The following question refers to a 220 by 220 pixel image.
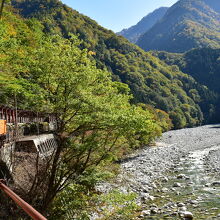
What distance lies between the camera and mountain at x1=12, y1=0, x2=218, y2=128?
86062 millimetres

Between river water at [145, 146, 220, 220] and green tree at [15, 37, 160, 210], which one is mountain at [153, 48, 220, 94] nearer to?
river water at [145, 146, 220, 220]

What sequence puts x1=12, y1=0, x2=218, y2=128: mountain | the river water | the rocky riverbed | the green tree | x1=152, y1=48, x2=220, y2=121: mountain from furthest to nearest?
x1=152, y1=48, x2=220, y2=121: mountain
x1=12, y1=0, x2=218, y2=128: mountain
the rocky riverbed
the river water
the green tree

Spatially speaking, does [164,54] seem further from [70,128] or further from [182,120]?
[70,128]

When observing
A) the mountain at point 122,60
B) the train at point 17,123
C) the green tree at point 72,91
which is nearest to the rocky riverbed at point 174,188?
the green tree at point 72,91

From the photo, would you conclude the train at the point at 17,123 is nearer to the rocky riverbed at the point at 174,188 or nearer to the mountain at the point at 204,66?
the rocky riverbed at the point at 174,188

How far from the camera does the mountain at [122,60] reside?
86062 millimetres

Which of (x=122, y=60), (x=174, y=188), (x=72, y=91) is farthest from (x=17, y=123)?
(x=122, y=60)

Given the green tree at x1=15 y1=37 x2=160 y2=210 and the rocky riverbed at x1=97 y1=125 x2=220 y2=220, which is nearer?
the green tree at x1=15 y1=37 x2=160 y2=210

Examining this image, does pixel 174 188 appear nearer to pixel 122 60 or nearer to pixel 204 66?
pixel 122 60

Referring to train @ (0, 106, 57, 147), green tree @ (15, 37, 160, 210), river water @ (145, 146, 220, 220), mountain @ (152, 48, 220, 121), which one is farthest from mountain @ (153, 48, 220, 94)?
green tree @ (15, 37, 160, 210)

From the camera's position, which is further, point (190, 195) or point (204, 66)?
point (204, 66)

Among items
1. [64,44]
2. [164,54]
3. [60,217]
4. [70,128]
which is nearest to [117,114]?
[70,128]

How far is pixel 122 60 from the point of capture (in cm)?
9625

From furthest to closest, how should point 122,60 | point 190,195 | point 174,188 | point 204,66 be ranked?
point 204,66 → point 122,60 → point 174,188 → point 190,195
